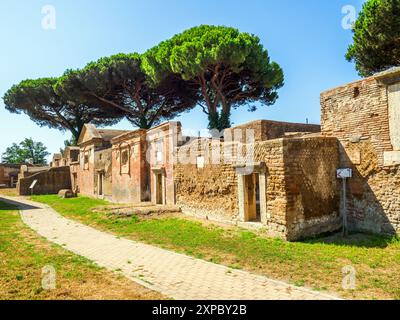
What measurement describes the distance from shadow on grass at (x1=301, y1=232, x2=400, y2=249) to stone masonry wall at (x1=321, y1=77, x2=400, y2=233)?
0.31m

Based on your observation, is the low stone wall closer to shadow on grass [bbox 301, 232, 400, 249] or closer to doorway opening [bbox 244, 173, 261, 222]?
doorway opening [bbox 244, 173, 261, 222]

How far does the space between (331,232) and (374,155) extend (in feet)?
8.42

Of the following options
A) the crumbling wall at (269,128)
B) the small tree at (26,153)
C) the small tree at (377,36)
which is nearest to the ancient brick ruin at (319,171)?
the crumbling wall at (269,128)

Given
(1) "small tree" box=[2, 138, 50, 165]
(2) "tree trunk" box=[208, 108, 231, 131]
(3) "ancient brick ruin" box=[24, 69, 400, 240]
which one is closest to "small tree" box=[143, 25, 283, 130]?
(2) "tree trunk" box=[208, 108, 231, 131]

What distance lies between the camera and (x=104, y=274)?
5.64m

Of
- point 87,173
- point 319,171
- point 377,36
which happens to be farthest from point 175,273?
point 87,173

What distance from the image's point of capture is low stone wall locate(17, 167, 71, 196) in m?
27.4

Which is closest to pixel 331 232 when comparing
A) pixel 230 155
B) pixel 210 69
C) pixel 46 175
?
pixel 230 155

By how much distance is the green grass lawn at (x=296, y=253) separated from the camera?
17.2ft

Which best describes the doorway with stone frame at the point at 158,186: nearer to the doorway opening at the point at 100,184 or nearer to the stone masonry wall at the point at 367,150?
the stone masonry wall at the point at 367,150

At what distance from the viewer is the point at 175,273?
5.67 meters

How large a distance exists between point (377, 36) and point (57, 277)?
17.5 m

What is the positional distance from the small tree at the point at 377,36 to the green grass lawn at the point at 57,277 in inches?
657
